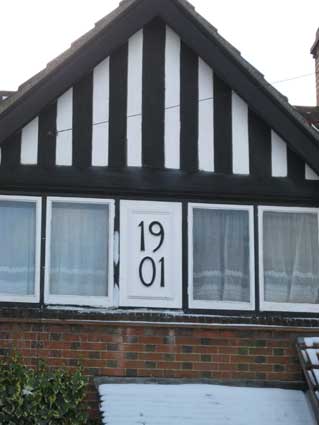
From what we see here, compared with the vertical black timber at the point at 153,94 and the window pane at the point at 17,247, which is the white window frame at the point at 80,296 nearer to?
the window pane at the point at 17,247

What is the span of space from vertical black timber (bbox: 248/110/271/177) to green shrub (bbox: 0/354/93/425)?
266 centimetres

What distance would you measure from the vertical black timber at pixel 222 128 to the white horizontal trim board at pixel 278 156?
1.40 ft

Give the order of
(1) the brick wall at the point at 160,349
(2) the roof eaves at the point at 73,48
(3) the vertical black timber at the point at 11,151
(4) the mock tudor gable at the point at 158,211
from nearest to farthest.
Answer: (1) the brick wall at the point at 160,349 → (4) the mock tudor gable at the point at 158,211 → (2) the roof eaves at the point at 73,48 → (3) the vertical black timber at the point at 11,151

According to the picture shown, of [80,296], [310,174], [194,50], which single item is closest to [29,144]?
[80,296]

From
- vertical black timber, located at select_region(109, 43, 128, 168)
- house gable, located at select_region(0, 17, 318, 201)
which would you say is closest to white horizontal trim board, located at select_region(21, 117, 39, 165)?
house gable, located at select_region(0, 17, 318, 201)

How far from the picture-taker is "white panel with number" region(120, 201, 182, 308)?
25.4 feet

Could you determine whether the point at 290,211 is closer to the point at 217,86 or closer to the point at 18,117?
the point at 217,86

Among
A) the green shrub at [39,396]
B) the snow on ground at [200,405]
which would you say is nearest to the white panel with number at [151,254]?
the snow on ground at [200,405]

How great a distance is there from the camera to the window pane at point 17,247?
25.2ft

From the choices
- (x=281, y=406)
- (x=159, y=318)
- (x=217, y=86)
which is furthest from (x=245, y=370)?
(x=217, y=86)

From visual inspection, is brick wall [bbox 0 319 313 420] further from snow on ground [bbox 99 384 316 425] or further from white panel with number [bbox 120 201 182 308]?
white panel with number [bbox 120 201 182 308]

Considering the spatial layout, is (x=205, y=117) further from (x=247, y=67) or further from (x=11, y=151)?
(x=11, y=151)

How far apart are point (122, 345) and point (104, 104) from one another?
2.38 metres

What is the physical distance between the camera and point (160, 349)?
297 inches
